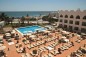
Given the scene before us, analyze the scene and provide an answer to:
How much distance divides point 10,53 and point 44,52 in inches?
238

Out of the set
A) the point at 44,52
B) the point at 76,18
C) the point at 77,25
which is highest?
the point at 76,18

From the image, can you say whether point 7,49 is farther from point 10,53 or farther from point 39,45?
point 39,45

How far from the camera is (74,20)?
3403cm

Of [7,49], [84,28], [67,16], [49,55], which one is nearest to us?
[49,55]

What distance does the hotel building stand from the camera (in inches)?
1243

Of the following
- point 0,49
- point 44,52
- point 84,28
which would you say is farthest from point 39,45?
point 84,28

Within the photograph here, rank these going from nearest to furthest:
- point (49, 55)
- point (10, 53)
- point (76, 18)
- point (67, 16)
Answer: point (49, 55)
point (10, 53)
point (76, 18)
point (67, 16)

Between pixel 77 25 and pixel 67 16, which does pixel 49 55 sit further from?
pixel 67 16

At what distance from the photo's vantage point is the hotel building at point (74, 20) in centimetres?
3157

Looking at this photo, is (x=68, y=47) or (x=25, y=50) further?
(x=68, y=47)

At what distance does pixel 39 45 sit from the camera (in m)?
21.3

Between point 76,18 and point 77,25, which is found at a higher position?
point 76,18

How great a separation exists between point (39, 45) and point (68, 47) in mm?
6021

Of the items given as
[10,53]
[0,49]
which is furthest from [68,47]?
[0,49]
